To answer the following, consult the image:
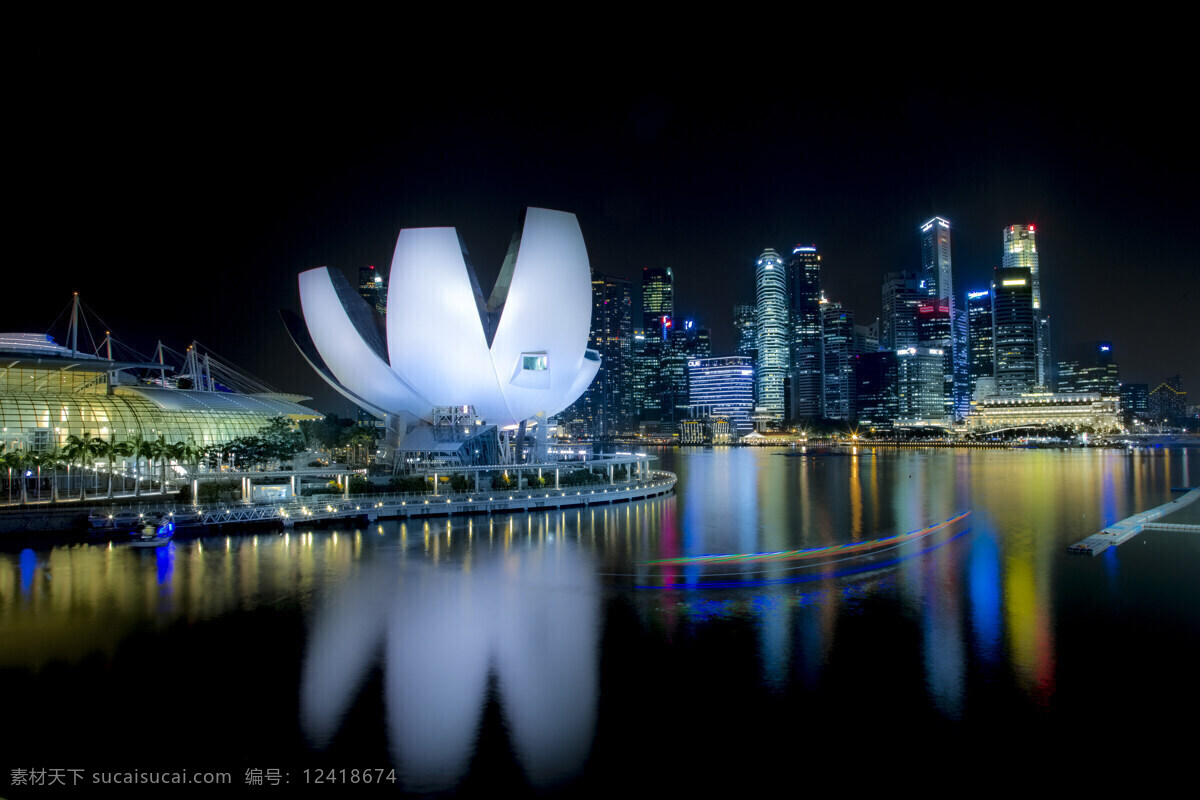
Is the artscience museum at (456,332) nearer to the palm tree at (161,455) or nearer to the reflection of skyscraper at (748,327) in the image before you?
the palm tree at (161,455)

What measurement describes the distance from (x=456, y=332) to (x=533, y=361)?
120 inches

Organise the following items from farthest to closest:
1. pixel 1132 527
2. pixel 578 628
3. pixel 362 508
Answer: pixel 362 508 < pixel 1132 527 < pixel 578 628

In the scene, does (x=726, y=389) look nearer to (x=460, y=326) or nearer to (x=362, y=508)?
(x=460, y=326)

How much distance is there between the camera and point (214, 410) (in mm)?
30156

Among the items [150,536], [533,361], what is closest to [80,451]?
[150,536]

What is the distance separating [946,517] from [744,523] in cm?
766

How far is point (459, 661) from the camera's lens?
974 cm

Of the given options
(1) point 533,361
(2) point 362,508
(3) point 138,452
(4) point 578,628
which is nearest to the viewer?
(4) point 578,628

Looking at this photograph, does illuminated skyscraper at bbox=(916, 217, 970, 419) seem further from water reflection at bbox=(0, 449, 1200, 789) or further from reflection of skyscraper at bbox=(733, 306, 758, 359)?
water reflection at bbox=(0, 449, 1200, 789)

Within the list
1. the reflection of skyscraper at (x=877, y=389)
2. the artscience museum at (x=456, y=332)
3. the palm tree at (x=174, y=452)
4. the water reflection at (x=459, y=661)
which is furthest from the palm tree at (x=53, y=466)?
the reflection of skyscraper at (x=877, y=389)

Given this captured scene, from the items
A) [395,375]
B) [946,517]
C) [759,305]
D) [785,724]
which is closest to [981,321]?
[759,305]

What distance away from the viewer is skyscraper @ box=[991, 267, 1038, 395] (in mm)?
127438

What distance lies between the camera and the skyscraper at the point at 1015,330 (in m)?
127

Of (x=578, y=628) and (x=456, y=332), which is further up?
(x=456, y=332)
